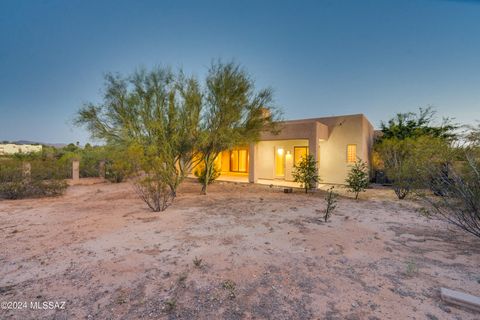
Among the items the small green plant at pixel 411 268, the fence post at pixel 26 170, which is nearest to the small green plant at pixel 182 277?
the small green plant at pixel 411 268

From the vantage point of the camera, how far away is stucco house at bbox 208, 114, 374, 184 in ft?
38.3

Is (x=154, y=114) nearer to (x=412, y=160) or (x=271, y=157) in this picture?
(x=271, y=157)

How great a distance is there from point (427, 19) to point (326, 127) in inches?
247

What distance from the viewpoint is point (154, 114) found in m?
8.73

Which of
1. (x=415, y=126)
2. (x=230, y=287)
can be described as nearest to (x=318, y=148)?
(x=415, y=126)

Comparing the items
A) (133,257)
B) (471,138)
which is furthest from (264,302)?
(471,138)

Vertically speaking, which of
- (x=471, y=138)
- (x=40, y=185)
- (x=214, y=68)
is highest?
(x=214, y=68)

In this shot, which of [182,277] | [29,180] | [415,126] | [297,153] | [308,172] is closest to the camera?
[182,277]

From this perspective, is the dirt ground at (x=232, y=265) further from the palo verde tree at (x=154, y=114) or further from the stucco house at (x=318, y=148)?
the stucco house at (x=318, y=148)

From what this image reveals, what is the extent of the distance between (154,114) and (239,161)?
10.4 meters

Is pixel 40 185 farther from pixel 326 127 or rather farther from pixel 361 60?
pixel 361 60

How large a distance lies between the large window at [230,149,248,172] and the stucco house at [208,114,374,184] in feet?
10.3

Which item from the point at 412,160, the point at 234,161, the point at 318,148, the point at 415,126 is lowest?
the point at 412,160

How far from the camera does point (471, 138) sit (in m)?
4.39
